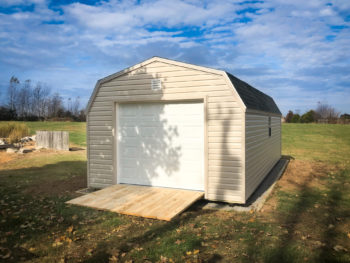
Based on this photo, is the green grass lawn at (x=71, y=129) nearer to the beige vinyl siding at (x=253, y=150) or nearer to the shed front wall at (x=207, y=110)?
the shed front wall at (x=207, y=110)

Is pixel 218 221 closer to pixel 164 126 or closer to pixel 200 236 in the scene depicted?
pixel 200 236

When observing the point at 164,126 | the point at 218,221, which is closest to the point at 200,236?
the point at 218,221

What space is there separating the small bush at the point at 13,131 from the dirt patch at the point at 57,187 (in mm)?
10350

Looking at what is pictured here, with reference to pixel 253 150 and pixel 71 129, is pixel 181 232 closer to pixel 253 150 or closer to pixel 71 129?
pixel 253 150

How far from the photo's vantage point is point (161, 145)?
661cm

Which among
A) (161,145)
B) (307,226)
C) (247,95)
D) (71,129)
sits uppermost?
(247,95)

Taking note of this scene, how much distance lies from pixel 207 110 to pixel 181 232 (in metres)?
2.76

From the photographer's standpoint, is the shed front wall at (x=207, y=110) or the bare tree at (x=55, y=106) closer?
the shed front wall at (x=207, y=110)

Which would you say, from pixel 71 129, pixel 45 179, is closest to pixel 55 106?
pixel 71 129

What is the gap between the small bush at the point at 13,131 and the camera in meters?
16.7

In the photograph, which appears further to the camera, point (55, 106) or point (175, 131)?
point (55, 106)

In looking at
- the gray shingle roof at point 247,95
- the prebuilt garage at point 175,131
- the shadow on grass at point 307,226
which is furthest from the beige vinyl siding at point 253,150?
the shadow on grass at point 307,226

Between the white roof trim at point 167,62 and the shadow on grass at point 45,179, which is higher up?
the white roof trim at point 167,62

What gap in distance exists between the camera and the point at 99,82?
23.0 ft
